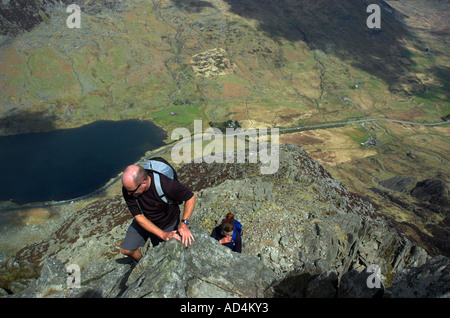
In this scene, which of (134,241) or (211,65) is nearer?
(134,241)

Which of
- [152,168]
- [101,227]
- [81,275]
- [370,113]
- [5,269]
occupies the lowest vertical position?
[370,113]

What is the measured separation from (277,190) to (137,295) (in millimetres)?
18338

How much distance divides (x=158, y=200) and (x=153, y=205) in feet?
1.00

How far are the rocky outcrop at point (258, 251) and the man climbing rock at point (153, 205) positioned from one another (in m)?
0.67

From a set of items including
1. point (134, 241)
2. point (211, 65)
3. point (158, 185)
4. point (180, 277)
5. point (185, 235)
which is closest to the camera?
point (180, 277)

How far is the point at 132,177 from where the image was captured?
27.1 ft

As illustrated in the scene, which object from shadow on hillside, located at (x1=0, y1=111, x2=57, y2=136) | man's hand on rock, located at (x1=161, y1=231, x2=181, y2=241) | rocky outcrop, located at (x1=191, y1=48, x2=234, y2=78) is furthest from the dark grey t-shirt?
rocky outcrop, located at (x1=191, y1=48, x2=234, y2=78)

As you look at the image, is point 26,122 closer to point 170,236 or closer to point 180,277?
point 170,236

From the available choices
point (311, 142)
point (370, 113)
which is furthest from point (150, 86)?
point (370, 113)

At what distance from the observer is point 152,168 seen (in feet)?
30.8

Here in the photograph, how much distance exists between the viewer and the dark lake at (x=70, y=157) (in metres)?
86.4

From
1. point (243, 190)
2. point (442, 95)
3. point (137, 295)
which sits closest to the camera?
point (137, 295)

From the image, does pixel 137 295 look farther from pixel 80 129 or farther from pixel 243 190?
pixel 80 129

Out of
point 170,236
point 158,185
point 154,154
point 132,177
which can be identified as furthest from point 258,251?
point 154,154
